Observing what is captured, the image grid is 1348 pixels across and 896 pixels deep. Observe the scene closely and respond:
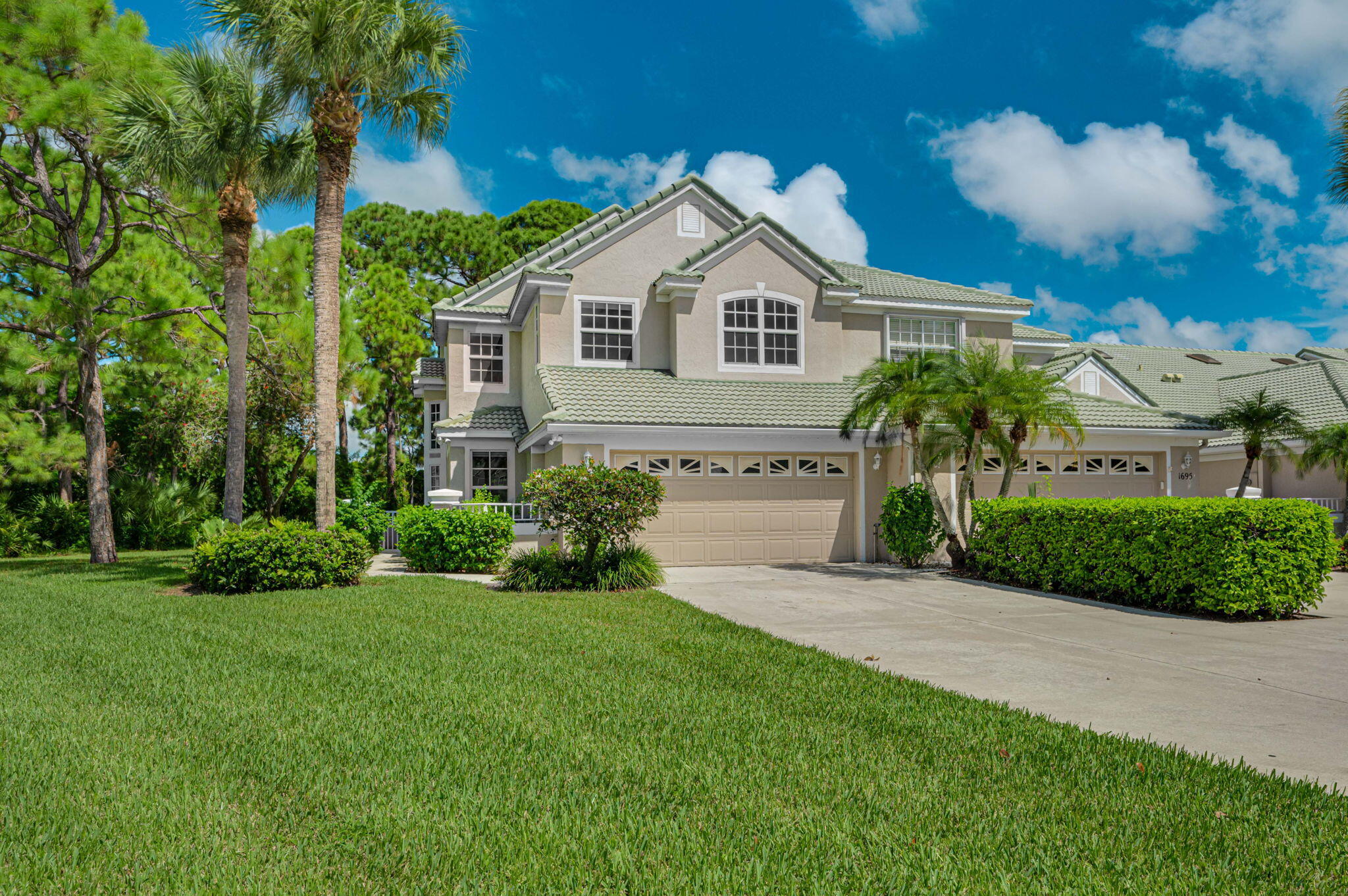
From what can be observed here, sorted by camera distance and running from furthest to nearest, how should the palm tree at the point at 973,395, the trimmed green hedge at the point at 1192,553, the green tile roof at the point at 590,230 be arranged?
the green tile roof at the point at 590,230 < the palm tree at the point at 973,395 < the trimmed green hedge at the point at 1192,553

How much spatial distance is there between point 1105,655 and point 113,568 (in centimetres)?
1830

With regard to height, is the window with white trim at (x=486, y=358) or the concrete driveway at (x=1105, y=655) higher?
the window with white trim at (x=486, y=358)

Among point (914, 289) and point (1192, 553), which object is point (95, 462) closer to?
point (914, 289)

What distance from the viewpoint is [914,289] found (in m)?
22.2

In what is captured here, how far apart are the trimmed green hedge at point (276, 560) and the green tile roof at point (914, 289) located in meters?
13.2

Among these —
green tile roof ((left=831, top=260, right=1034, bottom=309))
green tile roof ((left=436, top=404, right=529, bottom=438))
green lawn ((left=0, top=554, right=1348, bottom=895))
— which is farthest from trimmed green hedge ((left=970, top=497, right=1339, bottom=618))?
green tile roof ((left=436, top=404, right=529, bottom=438))

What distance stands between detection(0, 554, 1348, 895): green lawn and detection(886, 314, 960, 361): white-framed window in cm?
1467

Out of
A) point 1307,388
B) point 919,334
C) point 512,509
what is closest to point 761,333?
point 919,334

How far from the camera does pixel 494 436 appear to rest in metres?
20.2

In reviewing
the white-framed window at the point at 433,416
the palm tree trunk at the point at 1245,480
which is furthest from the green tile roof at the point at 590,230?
the palm tree trunk at the point at 1245,480

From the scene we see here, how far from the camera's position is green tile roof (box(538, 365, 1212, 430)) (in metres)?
16.7

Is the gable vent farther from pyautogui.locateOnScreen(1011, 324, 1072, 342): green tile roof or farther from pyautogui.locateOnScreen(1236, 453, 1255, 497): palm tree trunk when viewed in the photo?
pyautogui.locateOnScreen(1236, 453, 1255, 497): palm tree trunk

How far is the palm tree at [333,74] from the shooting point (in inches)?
547

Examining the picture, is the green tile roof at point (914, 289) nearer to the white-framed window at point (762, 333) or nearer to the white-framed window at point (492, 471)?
the white-framed window at point (762, 333)
